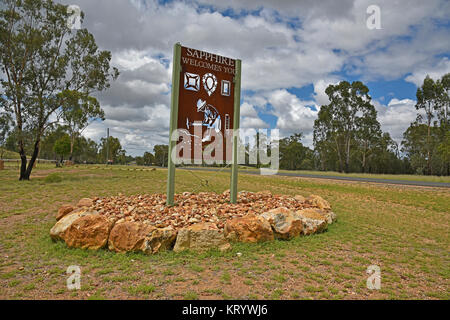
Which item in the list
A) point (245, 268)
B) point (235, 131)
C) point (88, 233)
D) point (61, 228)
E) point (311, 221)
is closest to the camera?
point (245, 268)

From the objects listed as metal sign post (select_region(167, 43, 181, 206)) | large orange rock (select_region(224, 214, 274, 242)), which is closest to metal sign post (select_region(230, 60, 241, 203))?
metal sign post (select_region(167, 43, 181, 206))

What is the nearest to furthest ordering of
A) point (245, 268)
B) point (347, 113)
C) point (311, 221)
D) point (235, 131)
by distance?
point (245, 268) < point (311, 221) < point (235, 131) < point (347, 113)

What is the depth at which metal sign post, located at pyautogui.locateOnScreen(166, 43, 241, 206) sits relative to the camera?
6910 millimetres

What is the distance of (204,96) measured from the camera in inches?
290

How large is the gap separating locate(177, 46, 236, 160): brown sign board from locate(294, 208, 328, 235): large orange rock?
103 inches

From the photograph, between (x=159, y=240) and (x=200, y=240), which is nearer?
(x=159, y=240)

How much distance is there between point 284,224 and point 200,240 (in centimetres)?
204

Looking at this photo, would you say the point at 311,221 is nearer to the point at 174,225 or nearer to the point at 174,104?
the point at 174,225

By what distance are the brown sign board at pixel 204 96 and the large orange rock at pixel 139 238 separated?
257 cm

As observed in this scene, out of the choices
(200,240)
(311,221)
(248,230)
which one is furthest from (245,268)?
(311,221)

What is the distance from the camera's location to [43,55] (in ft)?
59.2
